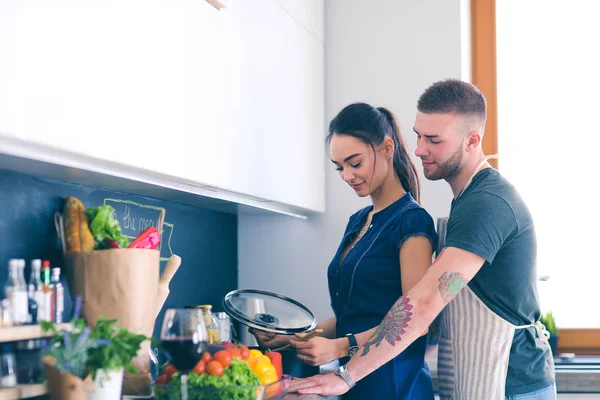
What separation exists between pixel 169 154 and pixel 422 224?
22.5 inches

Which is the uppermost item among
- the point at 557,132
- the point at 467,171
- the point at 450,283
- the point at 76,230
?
the point at 557,132

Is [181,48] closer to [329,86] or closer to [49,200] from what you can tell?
[49,200]

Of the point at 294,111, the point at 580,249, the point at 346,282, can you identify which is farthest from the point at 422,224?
the point at 580,249

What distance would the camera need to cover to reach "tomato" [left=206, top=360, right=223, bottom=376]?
4.09 ft

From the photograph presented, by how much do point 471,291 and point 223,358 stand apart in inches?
23.4

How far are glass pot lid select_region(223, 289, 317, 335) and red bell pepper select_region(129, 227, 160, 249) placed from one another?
0.27 meters

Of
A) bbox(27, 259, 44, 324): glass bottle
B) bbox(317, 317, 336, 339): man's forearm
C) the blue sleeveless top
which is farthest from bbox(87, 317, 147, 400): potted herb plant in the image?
bbox(317, 317, 336, 339): man's forearm

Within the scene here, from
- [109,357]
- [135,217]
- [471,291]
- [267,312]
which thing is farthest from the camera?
[135,217]

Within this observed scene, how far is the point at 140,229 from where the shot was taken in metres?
1.87

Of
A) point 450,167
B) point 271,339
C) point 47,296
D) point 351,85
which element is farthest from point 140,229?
point 351,85

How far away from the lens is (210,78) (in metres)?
1.68

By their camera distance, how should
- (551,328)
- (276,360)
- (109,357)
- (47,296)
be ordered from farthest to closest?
(551,328) → (276,360) → (47,296) → (109,357)

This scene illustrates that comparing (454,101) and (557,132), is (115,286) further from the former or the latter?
(557,132)

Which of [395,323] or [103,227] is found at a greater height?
[103,227]
